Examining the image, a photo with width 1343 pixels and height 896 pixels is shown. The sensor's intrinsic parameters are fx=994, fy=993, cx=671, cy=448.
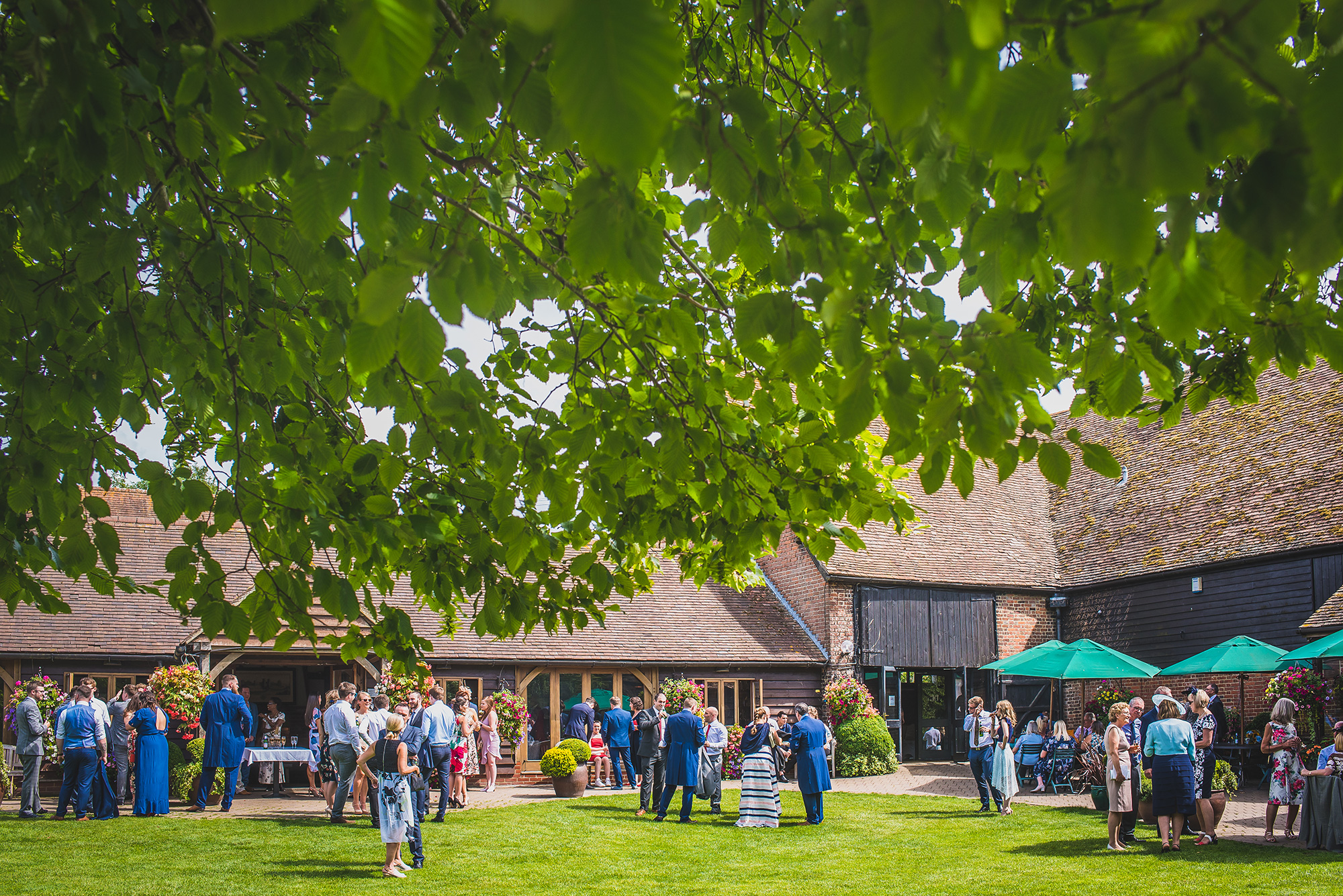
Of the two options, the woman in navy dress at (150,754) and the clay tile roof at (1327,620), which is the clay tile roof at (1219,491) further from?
the woman in navy dress at (150,754)

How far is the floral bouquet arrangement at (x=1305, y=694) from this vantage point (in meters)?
16.0

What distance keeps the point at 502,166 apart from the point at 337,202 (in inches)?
116

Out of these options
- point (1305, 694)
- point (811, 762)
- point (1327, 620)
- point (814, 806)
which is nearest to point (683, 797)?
point (814, 806)

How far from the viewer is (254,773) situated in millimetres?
17828

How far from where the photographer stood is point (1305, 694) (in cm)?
1608

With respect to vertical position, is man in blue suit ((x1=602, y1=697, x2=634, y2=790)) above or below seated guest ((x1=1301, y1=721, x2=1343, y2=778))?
below

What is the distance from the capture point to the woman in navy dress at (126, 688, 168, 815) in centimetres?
1354

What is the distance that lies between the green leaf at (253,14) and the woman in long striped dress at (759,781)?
12.9m

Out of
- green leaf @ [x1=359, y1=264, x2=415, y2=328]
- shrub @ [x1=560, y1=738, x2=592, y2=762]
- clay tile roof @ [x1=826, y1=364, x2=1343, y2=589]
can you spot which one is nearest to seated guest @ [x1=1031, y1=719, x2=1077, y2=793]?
clay tile roof @ [x1=826, y1=364, x2=1343, y2=589]

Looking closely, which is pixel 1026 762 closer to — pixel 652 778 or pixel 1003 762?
pixel 1003 762

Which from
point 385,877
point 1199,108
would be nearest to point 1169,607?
point 385,877

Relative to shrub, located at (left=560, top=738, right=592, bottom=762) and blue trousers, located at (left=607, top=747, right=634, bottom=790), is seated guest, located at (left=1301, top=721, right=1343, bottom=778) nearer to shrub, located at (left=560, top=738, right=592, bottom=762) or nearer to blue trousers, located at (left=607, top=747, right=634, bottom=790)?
blue trousers, located at (left=607, top=747, right=634, bottom=790)

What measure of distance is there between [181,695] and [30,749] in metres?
2.05

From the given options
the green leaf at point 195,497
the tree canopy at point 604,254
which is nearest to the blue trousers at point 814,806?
the tree canopy at point 604,254
